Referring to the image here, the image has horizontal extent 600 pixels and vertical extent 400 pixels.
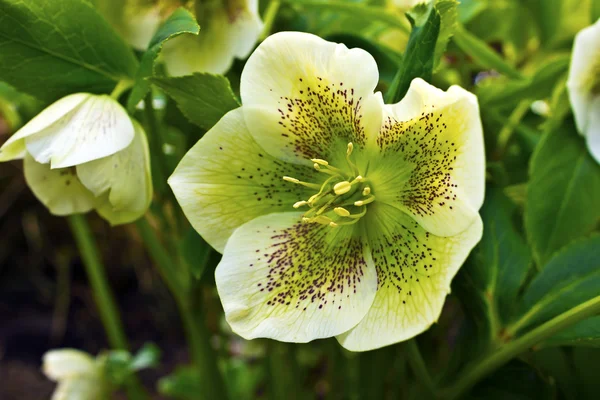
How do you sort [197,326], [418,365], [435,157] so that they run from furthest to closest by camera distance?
[197,326] < [418,365] < [435,157]

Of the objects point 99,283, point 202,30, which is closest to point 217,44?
point 202,30

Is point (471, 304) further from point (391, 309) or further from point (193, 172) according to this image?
point (193, 172)

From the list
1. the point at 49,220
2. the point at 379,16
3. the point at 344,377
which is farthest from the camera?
the point at 49,220

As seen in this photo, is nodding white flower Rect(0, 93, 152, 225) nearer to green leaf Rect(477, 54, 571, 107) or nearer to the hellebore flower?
the hellebore flower

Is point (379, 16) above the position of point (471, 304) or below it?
above

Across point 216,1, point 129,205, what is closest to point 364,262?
point 129,205

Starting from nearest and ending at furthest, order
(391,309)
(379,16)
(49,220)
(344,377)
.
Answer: (391,309), (379,16), (344,377), (49,220)

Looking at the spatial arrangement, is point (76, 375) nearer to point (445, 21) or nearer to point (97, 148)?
point (97, 148)
